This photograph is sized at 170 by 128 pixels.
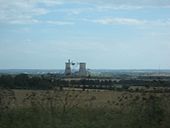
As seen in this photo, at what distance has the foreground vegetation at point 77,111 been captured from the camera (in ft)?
38.2

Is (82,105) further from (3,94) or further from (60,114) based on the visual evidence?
(3,94)

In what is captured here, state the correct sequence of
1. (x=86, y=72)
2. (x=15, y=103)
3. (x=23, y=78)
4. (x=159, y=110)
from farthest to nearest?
(x=86, y=72)
(x=23, y=78)
(x=15, y=103)
(x=159, y=110)

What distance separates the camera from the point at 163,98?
39.8 ft

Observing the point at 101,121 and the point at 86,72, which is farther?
the point at 86,72

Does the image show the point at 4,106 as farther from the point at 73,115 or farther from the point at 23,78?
the point at 23,78

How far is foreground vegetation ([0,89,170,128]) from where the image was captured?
458 inches

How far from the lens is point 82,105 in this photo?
14492mm

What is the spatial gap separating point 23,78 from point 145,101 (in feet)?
36.8

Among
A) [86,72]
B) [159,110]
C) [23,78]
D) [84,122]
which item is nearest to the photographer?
[159,110]

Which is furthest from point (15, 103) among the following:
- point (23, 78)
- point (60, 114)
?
point (23, 78)

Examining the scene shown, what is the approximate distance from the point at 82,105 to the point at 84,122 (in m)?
2.12

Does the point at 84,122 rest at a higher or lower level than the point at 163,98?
lower

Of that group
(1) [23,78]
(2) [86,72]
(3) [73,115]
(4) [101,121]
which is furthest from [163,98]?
(2) [86,72]

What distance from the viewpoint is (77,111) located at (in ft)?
45.1
